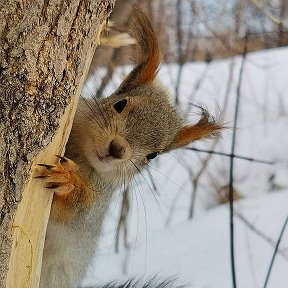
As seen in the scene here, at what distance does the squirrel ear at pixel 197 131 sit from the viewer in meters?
1.20

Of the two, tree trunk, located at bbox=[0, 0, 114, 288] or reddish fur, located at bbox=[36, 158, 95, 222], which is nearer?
tree trunk, located at bbox=[0, 0, 114, 288]

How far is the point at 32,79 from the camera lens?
0.73m

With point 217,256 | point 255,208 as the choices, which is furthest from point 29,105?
point 255,208

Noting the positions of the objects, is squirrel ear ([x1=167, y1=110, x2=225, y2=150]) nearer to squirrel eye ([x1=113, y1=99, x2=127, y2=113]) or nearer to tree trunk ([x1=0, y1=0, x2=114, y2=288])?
squirrel eye ([x1=113, y1=99, x2=127, y2=113])

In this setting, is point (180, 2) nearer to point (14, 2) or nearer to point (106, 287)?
point (106, 287)

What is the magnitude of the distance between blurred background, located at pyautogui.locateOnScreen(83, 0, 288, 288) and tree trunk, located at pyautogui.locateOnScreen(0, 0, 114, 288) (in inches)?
27.0

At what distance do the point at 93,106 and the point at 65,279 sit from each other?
319mm

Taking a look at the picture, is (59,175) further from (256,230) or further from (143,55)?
(256,230)

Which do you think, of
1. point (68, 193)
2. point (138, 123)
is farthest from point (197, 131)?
point (68, 193)

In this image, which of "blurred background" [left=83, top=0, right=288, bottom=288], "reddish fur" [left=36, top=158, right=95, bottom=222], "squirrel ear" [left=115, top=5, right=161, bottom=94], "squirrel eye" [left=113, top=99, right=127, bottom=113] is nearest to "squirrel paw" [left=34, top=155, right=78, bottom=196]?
"reddish fur" [left=36, top=158, right=95, bottom=222]

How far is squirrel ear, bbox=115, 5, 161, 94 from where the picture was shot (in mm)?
1131

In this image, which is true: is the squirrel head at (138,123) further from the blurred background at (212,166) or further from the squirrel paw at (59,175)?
the blurred background at (212,166)

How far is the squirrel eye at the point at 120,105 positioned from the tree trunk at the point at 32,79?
0.23 meters

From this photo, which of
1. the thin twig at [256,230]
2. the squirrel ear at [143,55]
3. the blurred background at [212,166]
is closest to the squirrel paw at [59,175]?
the squirrel ear at [143,55]
